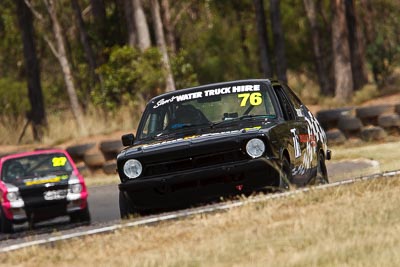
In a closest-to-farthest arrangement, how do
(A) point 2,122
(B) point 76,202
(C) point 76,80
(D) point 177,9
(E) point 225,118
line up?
(E) point 225,118, (B) point 76,202, (A) point 2,122, (D) point 177,9, (C) point 76,80

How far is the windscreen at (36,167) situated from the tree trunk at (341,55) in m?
18.5

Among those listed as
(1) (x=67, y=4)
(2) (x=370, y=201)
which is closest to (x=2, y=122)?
(1) (x=67, y=4)

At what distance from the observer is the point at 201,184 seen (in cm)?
1135

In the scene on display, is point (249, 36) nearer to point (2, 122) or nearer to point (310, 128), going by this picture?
point (2, 122)

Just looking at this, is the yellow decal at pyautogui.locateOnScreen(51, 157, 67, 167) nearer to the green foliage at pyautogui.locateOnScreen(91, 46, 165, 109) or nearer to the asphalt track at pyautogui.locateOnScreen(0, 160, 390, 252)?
the asphalt track at pyautogui.locateOnScreen(0, 160, 390, 252)

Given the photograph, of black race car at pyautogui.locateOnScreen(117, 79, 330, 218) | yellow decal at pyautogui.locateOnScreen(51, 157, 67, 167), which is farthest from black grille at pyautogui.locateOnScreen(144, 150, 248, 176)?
yellow decal at pyautogui.locateOnScreen(51, 157, 67, 167)

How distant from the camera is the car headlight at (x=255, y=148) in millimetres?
11273

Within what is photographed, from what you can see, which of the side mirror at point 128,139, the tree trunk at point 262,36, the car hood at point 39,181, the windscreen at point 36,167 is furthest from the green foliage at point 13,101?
the side mirror at point 128,139

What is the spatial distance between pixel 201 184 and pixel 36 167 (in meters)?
7.77

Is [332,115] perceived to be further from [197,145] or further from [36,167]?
[197,145]

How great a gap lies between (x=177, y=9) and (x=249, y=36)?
3915 millimetres

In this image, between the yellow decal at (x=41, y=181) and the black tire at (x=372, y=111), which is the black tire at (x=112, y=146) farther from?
the yellow decal at (x=41, y=181)

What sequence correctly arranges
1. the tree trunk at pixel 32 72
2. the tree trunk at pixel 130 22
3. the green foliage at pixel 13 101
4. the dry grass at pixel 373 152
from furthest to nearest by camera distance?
the green foliage at pixel 13 101 < the tree trunk at pixel 32 72 < the tree trunk at pixel 130 22 < the dry grass at pixel 373 152

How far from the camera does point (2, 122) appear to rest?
131 feet
